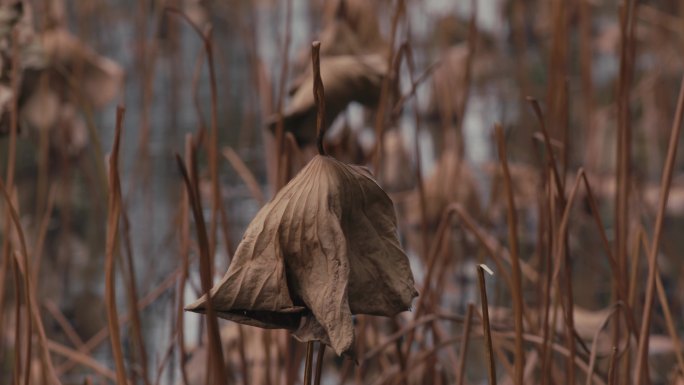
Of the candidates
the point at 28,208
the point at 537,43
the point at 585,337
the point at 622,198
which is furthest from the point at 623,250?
the point at 537,43

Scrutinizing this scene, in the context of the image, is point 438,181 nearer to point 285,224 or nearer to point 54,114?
point 54,114

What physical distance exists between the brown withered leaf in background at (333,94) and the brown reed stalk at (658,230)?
6.4 inches

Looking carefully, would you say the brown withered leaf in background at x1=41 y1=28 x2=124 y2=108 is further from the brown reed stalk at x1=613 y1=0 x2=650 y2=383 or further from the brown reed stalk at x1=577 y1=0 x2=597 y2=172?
the brown reed stalk at x1=613 y1=0 x2=650 y2=383

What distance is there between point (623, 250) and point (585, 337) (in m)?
0.26

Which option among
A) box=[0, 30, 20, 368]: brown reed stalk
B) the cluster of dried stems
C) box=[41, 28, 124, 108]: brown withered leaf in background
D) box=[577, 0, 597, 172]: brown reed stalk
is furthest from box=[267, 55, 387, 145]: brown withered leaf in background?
box=[41, 28, 124, 108]: brown withered leaf in background

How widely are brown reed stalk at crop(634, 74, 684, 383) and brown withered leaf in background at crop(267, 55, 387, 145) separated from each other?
0.53 feet

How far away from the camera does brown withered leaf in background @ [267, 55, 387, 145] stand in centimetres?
49

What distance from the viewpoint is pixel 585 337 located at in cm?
70

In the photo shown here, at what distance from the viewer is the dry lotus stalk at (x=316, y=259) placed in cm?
28

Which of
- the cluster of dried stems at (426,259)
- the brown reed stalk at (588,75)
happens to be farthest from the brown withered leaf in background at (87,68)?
the brown reed stalk at (588,75)

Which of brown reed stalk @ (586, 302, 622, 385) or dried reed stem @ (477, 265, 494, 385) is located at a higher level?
dried reed stem @ (477, 265, 494, 385)

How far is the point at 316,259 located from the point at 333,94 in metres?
0.23

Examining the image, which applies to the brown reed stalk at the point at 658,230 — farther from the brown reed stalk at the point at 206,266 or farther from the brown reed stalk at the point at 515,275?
the brown reed stalk at the point at 206,266

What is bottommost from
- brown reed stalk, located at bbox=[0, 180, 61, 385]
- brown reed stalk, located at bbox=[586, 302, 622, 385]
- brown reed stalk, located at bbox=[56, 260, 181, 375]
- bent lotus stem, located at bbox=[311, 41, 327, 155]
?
brown reed stalk, located at bbox=[56, 260, 181, 375]
